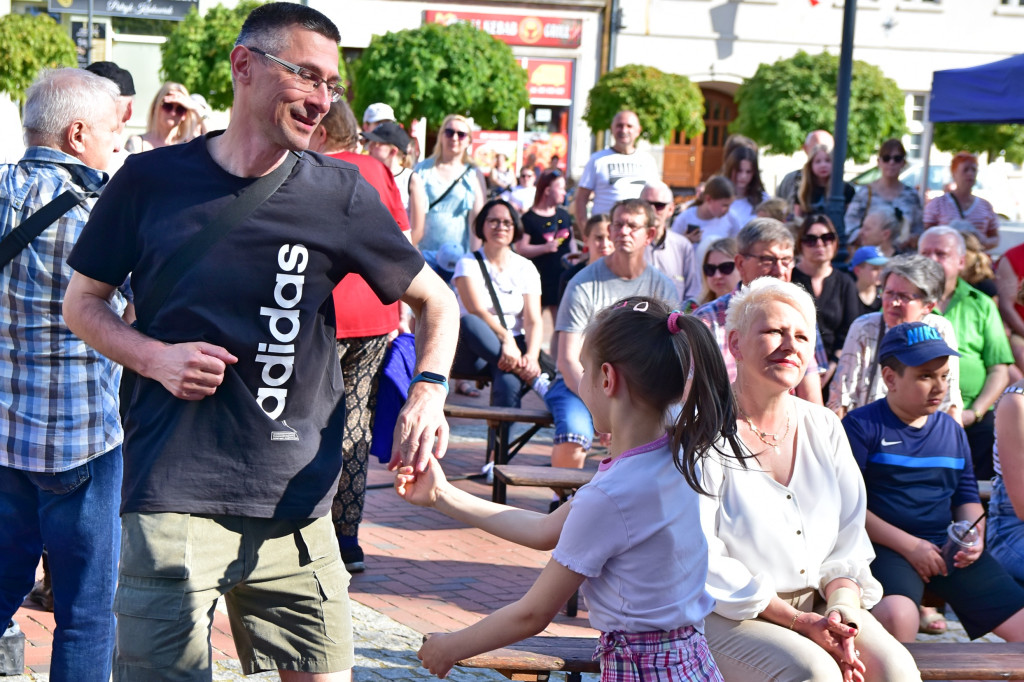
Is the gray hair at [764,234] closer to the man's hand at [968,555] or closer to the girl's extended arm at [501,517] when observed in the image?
the man's hand at [968,555]

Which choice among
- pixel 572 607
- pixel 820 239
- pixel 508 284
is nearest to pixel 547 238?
pixel 508 284

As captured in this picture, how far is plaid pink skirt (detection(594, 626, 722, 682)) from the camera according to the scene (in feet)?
9.31

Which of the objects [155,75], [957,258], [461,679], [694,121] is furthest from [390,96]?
[461,679]

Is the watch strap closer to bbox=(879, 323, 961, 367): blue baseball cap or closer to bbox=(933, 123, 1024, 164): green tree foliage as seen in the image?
bbox=(879, 323, 961, 367): blue baseball cap

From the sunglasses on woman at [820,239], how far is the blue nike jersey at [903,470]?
288cm

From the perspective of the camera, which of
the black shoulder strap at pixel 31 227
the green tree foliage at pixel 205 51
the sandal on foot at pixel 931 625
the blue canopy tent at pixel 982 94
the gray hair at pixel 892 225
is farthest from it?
the green tree foliage at pixel 205 51

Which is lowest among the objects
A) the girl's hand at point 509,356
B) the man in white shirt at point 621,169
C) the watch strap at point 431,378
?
the girl's hand at point 509,356

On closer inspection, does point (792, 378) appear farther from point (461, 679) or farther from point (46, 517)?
point (46, 517)

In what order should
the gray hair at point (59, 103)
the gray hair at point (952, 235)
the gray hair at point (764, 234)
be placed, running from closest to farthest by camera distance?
the gray hair at point (59, 103)
the gray hair at point (764, 234)
the gray hair at point (952, 235)

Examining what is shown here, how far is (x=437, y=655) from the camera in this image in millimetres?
2896

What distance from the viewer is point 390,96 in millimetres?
26750

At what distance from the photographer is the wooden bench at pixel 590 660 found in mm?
3402

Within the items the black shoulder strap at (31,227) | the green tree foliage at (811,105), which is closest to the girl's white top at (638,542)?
the black shoulder strap at (31,227)

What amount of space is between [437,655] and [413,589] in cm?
262
